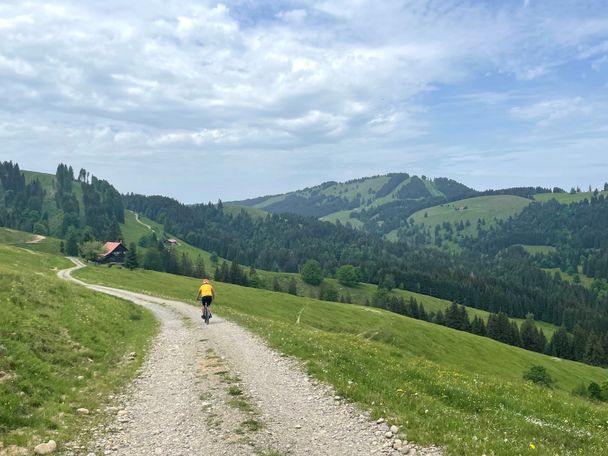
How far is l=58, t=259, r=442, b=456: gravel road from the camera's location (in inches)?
468

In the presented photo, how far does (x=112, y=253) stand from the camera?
556 ft

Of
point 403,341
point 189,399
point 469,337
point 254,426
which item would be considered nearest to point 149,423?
point 189,399

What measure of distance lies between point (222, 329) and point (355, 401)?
19.2 m

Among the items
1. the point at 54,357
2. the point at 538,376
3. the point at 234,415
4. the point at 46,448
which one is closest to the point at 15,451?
the point at 46,448

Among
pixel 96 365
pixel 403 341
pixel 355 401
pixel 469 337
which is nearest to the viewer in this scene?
pixel 355 401

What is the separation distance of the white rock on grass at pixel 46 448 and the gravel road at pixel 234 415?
24.5 inches

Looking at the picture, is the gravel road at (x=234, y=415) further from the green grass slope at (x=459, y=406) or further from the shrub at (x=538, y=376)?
the shrub at (x=538, y=376)

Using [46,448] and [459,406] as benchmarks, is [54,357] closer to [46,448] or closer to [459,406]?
[46,448]

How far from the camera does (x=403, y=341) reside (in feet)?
286

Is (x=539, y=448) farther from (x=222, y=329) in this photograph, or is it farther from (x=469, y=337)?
(x=469, y=337)

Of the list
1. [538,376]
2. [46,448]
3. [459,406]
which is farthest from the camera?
[538,376]

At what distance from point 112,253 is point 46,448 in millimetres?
172100

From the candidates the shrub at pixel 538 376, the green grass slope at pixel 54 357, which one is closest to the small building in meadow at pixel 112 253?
the green grass slope at pixel 54 357

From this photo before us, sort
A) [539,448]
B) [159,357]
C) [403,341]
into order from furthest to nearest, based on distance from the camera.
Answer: [403,341] → [159,357] → [539,448]
